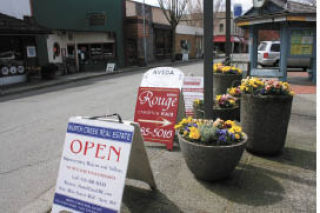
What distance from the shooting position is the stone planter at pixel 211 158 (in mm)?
3275

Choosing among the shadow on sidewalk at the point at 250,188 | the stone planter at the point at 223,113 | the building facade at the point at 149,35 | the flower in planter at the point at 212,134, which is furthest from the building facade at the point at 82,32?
the shadow on sidewalk at the point at 250,188

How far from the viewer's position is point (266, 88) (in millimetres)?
4027

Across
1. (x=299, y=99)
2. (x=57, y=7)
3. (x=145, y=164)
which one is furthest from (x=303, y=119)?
(x=57, y=7)

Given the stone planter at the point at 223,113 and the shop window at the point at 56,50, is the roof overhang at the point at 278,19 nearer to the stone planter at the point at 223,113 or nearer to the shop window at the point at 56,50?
the stone planter at the point at 223,113

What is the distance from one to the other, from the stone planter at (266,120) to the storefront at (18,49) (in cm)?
1330

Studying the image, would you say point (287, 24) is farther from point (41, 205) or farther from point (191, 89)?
point (41, 205)

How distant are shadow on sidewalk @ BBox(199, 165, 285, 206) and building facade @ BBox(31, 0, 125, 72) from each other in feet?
53.6

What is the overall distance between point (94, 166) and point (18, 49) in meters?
15.9

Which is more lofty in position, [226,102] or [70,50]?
[70,50]

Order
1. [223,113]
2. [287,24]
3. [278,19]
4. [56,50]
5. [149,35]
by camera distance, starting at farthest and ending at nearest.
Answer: [149,35] < [56,50] < [287,24] < [278,19] < [223,113]

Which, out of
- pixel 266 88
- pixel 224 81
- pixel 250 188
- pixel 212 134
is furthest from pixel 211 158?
pixel 224 81

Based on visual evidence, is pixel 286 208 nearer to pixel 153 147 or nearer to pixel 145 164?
pixel 145 164

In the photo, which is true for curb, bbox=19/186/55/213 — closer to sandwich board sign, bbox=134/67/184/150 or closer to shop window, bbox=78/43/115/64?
sandwich board sign, bbox=134/67/184/150

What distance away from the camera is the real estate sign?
2678 millimetres
